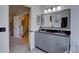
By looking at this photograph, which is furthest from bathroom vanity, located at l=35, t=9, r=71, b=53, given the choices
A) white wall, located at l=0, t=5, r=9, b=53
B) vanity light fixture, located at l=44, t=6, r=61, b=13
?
white wall, located at l=0, t=5, r=9, b=53

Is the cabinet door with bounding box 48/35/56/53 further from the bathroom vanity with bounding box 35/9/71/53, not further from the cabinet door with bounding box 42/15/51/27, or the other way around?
the cabinet door with bounding box 42/15/51/27

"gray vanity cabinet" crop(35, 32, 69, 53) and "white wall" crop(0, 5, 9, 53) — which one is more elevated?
"white wall" crop(0, 5, 9, 53)

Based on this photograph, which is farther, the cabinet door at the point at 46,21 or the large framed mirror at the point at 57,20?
the cabinet door at the point at 46,21

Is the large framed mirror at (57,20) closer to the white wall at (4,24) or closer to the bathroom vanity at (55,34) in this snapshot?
the bathroom vanity at (55,34)

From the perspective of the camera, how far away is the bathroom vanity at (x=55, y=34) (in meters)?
2.33

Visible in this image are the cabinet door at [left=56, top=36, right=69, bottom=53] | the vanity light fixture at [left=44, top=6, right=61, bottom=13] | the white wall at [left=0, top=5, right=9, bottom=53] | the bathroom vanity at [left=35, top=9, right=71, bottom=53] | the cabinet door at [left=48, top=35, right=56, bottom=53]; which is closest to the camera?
the white wall at [left=0, top=5, right=9, bottom=53]

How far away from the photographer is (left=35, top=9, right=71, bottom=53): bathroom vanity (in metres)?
2.33

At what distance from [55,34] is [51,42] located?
0.81ft

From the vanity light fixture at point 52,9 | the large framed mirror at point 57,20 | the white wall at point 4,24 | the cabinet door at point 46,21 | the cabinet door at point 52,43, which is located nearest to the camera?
the white wall at point 4,24

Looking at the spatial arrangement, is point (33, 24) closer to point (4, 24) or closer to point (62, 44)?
point (62, 44)

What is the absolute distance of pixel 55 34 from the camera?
2.56 m

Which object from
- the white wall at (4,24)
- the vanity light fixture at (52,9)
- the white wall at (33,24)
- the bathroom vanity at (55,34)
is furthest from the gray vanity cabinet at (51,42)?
the white wall at (4,24)
